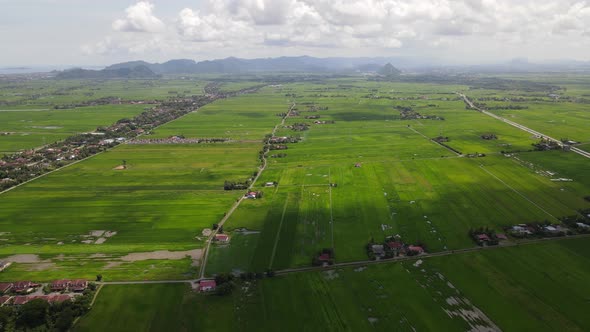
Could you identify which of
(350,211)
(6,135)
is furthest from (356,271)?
(6,135)

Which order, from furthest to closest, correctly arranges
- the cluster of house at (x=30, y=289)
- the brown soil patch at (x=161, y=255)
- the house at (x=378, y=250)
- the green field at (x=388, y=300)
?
the brown soil patch at (x=161, y=255)
the house at (x=378, y=250)
the cluster of house at (x=30, y=289)
the green field at (x=388, y=300)

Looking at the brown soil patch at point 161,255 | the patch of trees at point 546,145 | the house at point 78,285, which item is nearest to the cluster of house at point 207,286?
the brown soil patch at point 161,255

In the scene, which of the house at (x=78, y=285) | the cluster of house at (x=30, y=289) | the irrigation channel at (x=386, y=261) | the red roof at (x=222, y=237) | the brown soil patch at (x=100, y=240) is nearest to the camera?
the cluster of house at (x=30, y=289)

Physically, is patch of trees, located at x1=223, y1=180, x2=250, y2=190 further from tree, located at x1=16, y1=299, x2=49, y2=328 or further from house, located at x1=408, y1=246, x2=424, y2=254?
tree, located at x1=16, y1=299, x2=49, y2=328

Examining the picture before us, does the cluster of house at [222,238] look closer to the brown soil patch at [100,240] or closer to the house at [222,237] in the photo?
the house at [222,237]

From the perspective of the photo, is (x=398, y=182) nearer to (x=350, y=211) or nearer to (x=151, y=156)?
(x=350, y=211)

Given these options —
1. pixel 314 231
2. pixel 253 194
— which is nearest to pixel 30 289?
pixel 253 194
